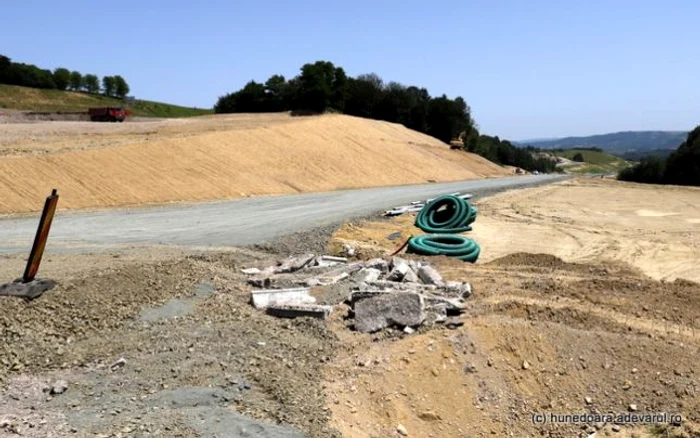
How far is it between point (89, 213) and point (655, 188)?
32.3 metres

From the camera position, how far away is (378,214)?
20.9m

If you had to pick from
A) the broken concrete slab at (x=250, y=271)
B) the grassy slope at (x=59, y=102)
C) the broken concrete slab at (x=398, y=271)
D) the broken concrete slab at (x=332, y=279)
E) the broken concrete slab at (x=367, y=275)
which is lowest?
Result: the broken concrete slab at (x=250, y=271)

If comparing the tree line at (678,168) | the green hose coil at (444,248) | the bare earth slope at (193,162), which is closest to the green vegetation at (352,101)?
the bare earth slope at (193,162)

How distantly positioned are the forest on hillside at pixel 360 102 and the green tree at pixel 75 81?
94.5 ft

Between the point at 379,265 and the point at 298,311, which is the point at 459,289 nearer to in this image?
the point at 379,265

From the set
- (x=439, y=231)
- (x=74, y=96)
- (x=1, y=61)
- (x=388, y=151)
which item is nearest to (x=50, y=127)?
(x=388, y=151)

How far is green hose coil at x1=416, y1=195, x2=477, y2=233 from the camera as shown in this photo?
1802 centimetres

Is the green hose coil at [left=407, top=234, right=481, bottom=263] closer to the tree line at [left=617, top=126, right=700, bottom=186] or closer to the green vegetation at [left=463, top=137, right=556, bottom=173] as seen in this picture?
the tree line at [left=617, top=126, right=700, bottom=186]

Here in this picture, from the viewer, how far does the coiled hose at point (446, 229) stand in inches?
532

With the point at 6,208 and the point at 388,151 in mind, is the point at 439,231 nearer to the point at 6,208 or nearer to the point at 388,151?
the point at 6,208

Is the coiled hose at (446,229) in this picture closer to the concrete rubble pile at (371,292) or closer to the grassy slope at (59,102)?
the concrete rubble pile at (371,292)

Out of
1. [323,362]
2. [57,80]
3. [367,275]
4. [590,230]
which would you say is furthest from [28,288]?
[57,80]

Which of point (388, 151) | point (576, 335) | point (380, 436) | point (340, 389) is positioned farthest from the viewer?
point (388, 151)

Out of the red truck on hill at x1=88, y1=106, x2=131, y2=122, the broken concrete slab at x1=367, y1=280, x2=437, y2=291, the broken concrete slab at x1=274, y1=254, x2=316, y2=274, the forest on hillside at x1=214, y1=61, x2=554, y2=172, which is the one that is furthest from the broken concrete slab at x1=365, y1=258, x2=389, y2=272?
the forest on hillside at x1=214, y1=61, x2=554, y2=172
